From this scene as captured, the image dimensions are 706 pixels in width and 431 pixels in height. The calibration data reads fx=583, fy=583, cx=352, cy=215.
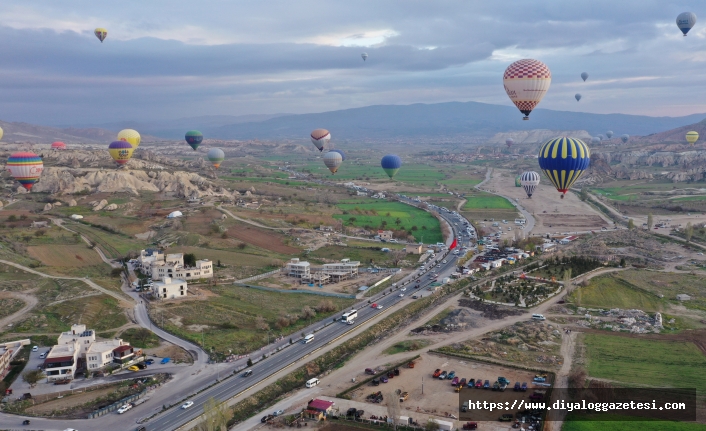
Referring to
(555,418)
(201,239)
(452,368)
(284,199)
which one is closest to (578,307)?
(452,368)

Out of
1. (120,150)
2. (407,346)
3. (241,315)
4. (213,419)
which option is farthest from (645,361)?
(120,150)

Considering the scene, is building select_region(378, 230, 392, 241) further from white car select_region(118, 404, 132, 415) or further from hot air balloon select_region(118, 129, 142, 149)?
hot air balloon select_region(118, 129, 142, 149)

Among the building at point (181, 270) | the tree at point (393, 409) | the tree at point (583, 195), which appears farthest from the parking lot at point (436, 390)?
the tree at point (583, 195)

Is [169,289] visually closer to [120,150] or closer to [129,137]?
[120,150]

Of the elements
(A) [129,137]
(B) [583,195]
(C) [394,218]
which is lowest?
(C) [394,218]

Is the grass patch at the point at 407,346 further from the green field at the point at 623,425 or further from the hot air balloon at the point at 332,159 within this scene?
the hot air balloon at the point at 332,159

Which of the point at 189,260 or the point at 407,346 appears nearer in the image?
the point at 407,346
